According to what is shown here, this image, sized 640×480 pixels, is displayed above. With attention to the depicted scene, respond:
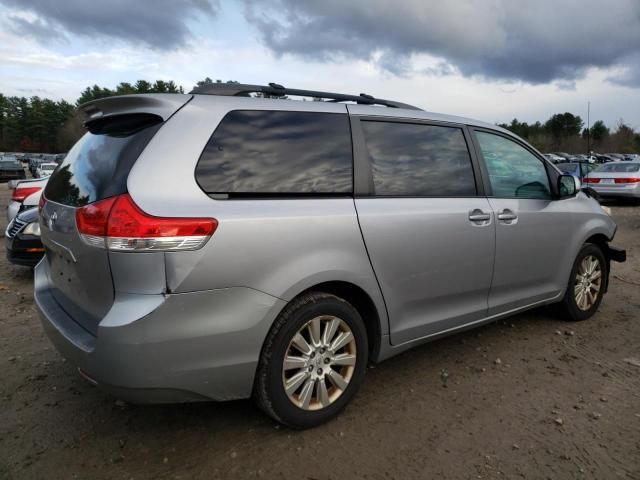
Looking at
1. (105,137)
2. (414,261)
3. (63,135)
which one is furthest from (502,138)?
(63,135)

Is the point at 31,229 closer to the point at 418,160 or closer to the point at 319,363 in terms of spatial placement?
the point at 319,363

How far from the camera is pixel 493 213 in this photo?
3.50 m

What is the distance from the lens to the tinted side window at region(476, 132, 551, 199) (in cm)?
369

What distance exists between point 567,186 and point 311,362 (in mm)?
2801

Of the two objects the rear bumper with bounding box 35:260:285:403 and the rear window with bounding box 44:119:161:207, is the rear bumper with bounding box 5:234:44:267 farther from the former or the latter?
the rear bumper with bounding box 35:260:285:403

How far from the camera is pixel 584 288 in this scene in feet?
14.8

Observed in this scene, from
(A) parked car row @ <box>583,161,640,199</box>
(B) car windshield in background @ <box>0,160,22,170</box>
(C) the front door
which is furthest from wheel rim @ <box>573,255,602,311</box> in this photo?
(B) car windshield in background @ <box>0,160,22,170</box>

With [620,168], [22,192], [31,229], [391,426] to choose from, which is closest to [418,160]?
[391,426]

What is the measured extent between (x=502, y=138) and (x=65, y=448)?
11.8 ft

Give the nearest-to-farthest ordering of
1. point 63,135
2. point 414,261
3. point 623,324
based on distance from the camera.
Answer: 1. point 414,261
2. point 623,324
3. point 63,135

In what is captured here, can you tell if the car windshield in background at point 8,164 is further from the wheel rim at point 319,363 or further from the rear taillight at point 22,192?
the wheel rim at point 319,363

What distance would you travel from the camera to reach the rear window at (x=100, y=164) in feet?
7.52

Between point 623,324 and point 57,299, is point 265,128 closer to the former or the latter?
point 57,299

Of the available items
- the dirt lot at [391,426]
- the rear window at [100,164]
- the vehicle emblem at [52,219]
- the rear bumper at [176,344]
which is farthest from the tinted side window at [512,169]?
the vehicle emblem at [52,219]
